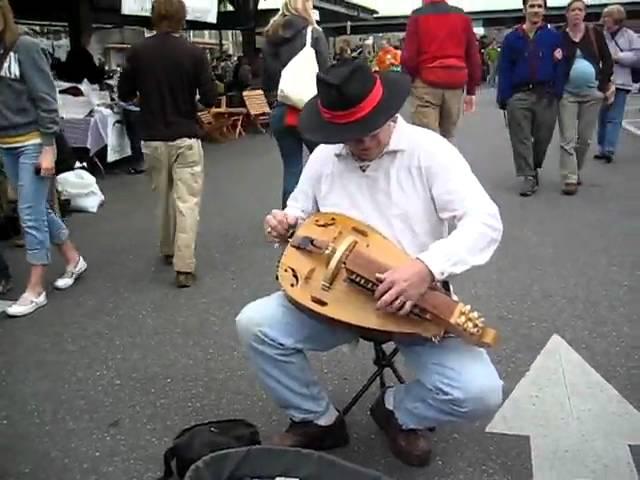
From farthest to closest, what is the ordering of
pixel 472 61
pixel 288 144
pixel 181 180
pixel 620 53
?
pixel 620 53 → pixel 472 61 → pixel 288 144 → pixel 181 180

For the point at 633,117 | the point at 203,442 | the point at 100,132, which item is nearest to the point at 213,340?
the point at 203,442

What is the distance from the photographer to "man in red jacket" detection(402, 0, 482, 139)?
6.77 meters

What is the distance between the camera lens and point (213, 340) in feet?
13.9

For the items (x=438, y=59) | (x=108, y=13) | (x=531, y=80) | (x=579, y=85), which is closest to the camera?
(x=438, y=59)

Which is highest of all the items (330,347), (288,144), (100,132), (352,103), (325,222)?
(352,103)

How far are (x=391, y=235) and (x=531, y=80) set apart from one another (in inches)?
199

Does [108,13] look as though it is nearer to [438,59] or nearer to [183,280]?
[438,59]

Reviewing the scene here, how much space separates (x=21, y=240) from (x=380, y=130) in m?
4.64

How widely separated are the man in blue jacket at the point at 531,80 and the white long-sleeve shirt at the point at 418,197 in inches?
192

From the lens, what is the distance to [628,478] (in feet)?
9.32

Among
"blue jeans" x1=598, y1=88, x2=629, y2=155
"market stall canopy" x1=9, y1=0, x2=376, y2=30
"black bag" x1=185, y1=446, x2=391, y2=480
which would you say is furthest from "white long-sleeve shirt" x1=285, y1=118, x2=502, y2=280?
"market stall canopy" x1=9, y1=0, x2=376, y2=30

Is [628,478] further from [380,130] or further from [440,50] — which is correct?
[440,50]

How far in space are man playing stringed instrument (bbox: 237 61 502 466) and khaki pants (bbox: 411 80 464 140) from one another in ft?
13.6

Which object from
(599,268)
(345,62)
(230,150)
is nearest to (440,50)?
(599,268)
